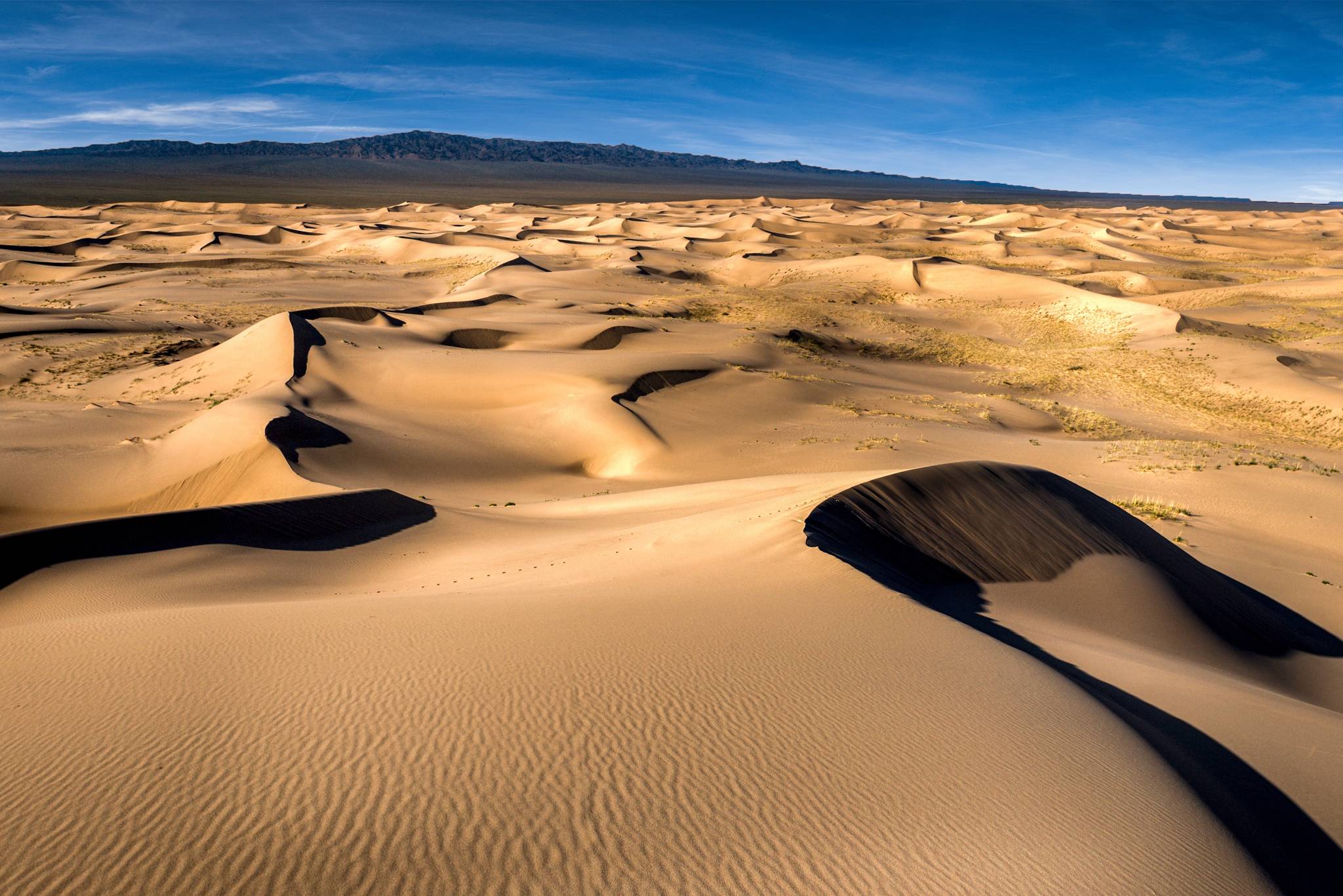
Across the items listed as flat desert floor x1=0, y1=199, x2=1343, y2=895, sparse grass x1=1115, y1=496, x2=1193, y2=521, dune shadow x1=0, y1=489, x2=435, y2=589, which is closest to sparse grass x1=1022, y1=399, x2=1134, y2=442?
flat desert floor x1=0, y1=199, x2=1343, y2=895

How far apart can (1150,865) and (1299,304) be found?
Result: 1472 inches

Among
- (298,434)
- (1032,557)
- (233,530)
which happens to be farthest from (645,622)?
(298,434)

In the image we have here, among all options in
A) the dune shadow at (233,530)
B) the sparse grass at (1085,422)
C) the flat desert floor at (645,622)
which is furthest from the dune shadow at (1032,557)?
the sparse grass at (1085,422)

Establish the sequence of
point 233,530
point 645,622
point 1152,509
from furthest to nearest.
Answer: point 1152,509 → point 233,530 → point 645,622

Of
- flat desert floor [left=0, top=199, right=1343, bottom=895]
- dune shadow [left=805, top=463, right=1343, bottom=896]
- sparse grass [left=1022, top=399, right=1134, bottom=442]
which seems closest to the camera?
flat desert floor [left=0, top=199, right=1343, bottom=895]

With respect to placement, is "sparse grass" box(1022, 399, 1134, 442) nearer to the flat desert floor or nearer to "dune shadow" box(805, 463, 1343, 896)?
the flat desert floor

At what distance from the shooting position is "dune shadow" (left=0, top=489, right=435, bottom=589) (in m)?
7.76

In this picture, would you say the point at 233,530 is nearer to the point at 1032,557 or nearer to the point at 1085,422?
the point at 1032,557

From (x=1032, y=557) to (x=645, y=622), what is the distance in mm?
4551

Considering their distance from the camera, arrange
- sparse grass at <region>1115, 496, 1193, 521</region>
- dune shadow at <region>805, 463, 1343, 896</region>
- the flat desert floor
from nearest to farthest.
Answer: the flat desert floor < dune shadow at <region>805, 463, 1343, 896</region> < sparse grass at <region>1115, 496, 1193, 521</region>

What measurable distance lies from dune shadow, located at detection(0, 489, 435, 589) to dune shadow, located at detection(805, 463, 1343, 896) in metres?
5.14

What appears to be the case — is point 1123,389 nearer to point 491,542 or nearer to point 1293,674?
point 1293,674

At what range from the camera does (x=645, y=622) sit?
5246mm

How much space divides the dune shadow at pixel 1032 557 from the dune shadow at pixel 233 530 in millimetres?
5144
